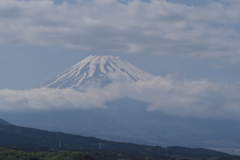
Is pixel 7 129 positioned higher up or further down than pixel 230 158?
higher up

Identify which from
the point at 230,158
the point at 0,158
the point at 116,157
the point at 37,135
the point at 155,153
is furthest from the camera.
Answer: the point at 37,135

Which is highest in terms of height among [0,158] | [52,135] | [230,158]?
[52,135]

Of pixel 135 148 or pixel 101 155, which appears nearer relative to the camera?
pixel 101 155

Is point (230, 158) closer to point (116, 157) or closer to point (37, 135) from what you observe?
point (116, 157)

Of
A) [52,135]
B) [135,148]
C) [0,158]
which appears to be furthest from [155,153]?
[0,158]

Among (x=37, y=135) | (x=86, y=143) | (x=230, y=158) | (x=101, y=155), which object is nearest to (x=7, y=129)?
(x=37, y=135)

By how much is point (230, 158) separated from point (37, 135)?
7452 centimetres

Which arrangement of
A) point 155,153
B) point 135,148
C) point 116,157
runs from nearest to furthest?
point 116,157, point 155,153, point 135,148

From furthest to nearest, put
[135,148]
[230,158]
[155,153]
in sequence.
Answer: [135,148]
[155,153]
[230,158]

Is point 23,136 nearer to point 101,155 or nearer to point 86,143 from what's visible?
point 86,143

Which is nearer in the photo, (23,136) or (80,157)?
(80,157)

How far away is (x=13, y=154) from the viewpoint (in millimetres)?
86188

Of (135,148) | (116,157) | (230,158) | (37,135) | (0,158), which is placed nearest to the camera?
(0,158)

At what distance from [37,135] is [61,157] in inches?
3339
